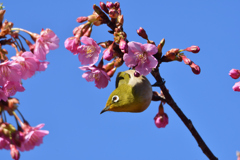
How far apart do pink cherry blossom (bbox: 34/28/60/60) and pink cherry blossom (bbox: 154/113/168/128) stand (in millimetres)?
2363

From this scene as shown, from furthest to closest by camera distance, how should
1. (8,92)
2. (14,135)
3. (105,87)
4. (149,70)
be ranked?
(105,87) → (149,70) → (8,92) → (14,135)

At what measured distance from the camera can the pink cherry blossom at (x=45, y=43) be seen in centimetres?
559

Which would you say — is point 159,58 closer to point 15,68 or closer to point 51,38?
point 51,38

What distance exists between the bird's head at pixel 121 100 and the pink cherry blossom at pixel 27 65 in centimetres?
153

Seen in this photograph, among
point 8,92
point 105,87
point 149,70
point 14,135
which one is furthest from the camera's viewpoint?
point 105,87

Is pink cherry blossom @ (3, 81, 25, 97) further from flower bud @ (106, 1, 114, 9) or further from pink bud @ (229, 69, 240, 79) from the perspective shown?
pink bud @ (229, 69, 240, 79)

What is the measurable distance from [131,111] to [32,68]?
6.32 ft

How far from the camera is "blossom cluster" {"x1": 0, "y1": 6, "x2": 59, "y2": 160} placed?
16.4 feet

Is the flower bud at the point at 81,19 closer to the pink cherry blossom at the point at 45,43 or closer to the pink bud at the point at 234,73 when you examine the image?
the pink cherry blossom at the point at 45,43

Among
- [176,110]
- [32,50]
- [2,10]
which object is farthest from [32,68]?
[176,110]

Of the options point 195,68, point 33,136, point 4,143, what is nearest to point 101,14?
point 195,68

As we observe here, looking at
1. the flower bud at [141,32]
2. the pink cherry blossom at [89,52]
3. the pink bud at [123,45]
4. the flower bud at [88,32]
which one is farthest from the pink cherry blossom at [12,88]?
the flower bud at [141,32]

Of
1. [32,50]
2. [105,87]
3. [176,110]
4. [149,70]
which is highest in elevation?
[32,50]

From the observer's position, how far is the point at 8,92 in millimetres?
5270
